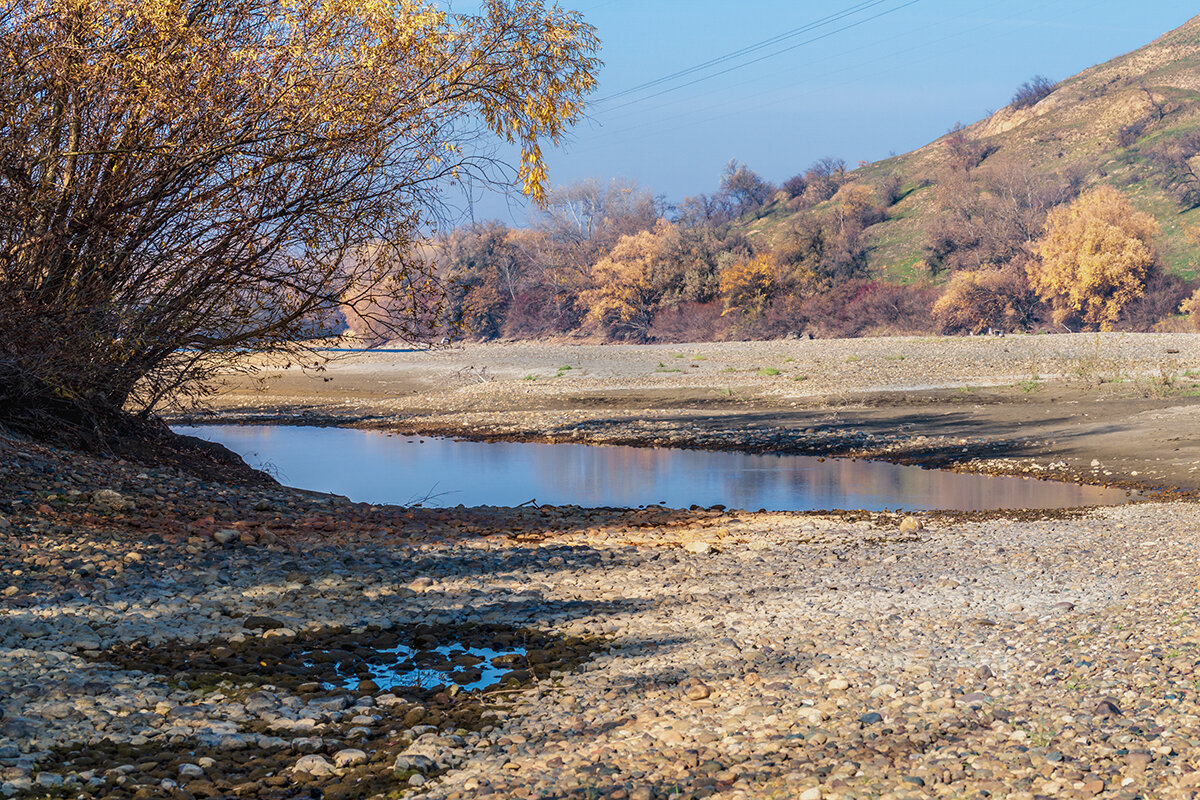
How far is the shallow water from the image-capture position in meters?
13.4

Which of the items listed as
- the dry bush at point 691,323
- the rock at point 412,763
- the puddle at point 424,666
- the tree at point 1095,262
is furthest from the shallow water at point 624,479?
the tree at point 1095,262

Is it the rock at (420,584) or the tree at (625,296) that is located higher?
the tree at (625,296)

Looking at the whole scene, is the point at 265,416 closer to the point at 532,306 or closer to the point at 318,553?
the point at 318,553

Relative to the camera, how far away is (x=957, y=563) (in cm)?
827

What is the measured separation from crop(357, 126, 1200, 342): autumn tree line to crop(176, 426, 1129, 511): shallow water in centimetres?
1371

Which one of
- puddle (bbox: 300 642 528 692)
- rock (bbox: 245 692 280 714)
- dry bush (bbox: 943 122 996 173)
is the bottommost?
puddle (bbox: 300 642 528 692)

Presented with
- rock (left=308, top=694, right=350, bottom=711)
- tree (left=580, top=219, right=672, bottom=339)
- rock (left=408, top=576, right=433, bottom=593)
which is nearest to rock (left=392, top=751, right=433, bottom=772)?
rock (left=308, top=694, right=350, bottom=711)

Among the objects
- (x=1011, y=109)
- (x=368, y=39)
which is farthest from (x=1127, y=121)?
(x=368, y=39)

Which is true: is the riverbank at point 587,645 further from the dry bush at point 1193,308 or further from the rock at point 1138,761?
the dry bush at point 1193,308

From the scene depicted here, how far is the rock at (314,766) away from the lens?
169 inches

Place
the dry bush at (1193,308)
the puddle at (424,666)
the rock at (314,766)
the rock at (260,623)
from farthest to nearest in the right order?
the dry bush at (1193,308)
the rock at (260,623)
the puddle at (424,666)
the rock at (314,766)

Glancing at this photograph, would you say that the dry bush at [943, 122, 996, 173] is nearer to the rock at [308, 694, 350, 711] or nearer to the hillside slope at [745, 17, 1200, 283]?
the hillside slope at [745, 17, 1200, 283]

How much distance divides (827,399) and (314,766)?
62.4ft

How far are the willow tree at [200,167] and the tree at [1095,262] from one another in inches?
1433
